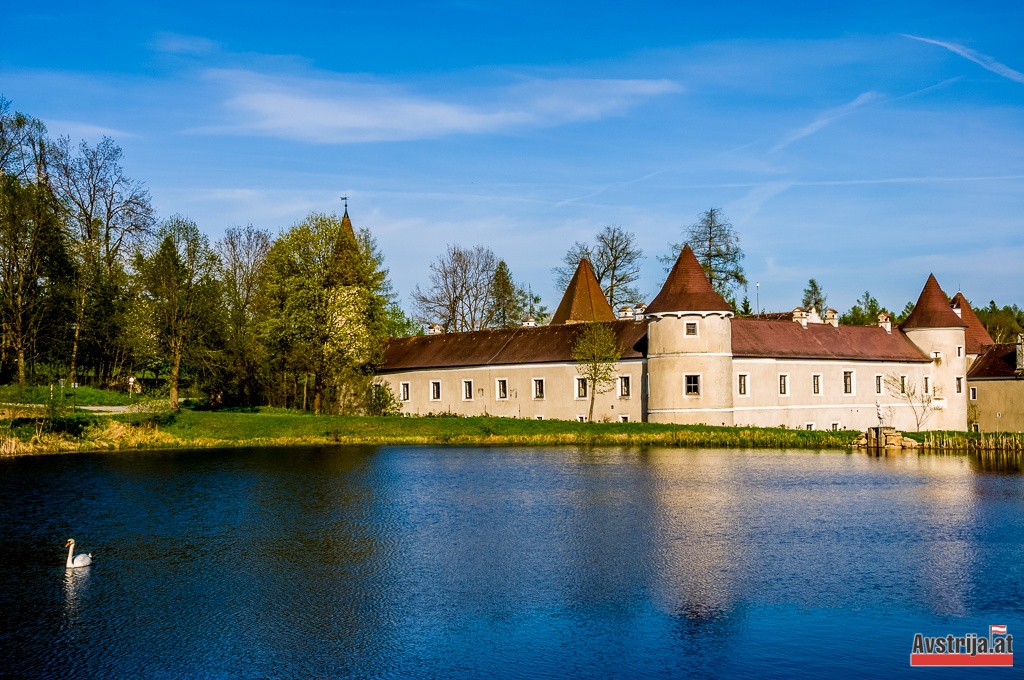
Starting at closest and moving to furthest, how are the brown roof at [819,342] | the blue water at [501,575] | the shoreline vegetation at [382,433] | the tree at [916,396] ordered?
the blue water at [501,575] < the shoreline vegetation at [382,433] < the brown roof at [819,342] < the tree at [916,396]

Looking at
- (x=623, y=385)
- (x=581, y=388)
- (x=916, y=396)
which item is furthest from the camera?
(x=916, y=396)

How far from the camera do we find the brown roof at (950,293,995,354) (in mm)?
64000

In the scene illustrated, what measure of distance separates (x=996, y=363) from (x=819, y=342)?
14.0 metres

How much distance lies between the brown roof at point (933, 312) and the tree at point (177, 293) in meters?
42.6

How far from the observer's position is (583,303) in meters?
63.4

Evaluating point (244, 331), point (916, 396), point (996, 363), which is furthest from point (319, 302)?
point (996, 363)

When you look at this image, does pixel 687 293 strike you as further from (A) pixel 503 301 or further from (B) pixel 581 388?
(A) pixel 503 301

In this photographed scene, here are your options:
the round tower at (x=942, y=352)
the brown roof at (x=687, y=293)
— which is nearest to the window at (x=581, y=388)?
the brown roof at (x=687, y=293)

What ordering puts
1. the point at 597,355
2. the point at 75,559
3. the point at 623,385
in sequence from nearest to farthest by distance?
the point at 75,559 → the point at 597,355 → the point at 623,385

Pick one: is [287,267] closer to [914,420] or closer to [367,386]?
[367,386]

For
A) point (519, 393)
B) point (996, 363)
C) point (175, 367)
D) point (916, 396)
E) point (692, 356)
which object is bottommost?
point (519, 393)

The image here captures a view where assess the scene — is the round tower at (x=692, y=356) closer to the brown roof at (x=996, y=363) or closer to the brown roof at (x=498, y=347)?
the brown roof at (x=498, y=347)

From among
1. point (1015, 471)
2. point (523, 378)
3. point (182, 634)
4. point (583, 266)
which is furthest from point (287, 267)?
point (182, 634)

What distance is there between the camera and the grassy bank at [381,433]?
41969 mm
